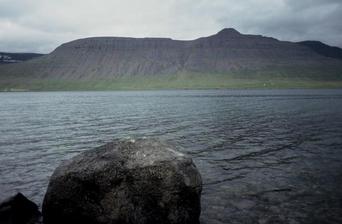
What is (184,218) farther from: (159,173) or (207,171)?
(207,171)

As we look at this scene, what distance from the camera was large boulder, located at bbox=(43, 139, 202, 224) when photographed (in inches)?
468

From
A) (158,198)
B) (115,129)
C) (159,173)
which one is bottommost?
(115,129)

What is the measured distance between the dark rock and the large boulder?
83cm

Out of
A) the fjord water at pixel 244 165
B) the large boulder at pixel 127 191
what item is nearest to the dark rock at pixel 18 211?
the large boulder at pixel 127 191

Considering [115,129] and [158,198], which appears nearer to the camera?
[158,198]

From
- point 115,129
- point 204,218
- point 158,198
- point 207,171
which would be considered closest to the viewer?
point 158,198

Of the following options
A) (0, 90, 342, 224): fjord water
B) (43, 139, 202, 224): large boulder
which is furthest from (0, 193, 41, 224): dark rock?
(0, 90, 342, 224): fjord water

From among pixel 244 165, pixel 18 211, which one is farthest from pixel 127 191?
pixel 244 165

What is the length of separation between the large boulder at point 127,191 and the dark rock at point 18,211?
826mm

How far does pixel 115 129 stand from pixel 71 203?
3099 centimetres

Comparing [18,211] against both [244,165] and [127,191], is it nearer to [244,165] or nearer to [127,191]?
[127,191]

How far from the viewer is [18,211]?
12156mm

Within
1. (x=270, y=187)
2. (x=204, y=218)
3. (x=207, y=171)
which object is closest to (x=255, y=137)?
(x=207, y=171)

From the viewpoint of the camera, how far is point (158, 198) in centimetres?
1193
